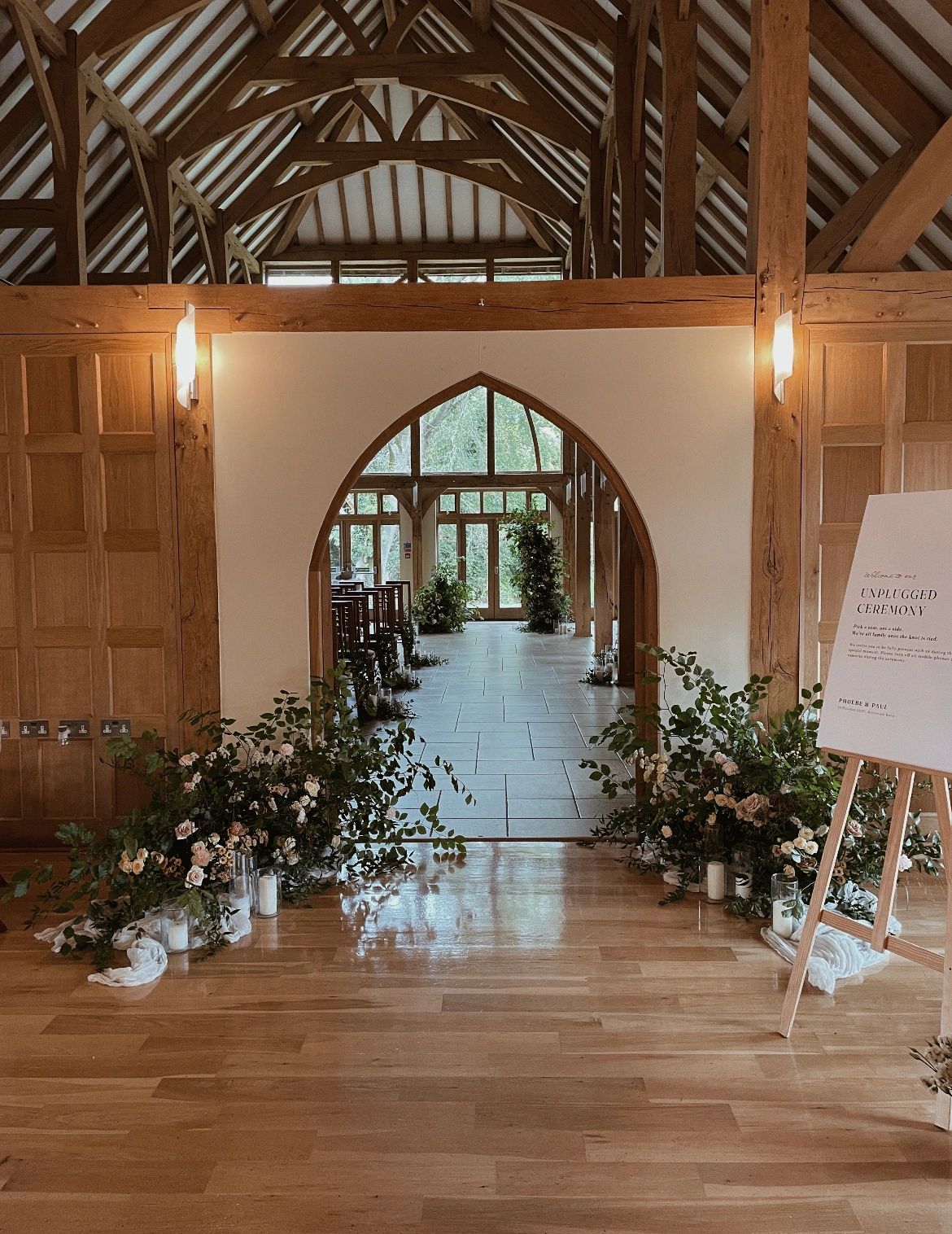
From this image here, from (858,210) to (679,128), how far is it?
1.20 m

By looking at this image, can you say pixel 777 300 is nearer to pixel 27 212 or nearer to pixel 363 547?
pixel 27 212

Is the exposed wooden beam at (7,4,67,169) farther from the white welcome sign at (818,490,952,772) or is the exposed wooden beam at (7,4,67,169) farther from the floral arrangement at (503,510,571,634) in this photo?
the floral arrangement at (503,510,571,634)

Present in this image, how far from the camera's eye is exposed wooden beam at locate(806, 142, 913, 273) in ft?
17.2

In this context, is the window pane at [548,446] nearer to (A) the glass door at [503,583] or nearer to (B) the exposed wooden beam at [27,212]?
(A) the glass door at [503,583]

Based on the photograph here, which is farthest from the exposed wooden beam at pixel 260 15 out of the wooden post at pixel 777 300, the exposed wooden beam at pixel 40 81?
the wooden post at pixel 777 300

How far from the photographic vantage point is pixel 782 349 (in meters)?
3.97

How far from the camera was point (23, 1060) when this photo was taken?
2.62 m

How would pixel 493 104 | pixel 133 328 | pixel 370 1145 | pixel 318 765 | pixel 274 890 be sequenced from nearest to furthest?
pixel 370 1145 < pixel 274 890 < pixel 318 765 < pixel 133 328 < pixel 493 104

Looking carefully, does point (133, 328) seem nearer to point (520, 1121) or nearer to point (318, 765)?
point (318, 765)

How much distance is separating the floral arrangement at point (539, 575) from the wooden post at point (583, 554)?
0.32 m

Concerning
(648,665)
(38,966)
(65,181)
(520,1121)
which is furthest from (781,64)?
(65,181)

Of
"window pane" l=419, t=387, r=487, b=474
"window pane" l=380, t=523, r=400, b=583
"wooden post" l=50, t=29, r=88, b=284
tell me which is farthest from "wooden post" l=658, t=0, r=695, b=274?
"window pane" l=380, t=523, r=400, b=583

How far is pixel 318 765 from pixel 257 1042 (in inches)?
52.9

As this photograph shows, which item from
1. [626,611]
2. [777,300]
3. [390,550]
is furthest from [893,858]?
[390,550]
